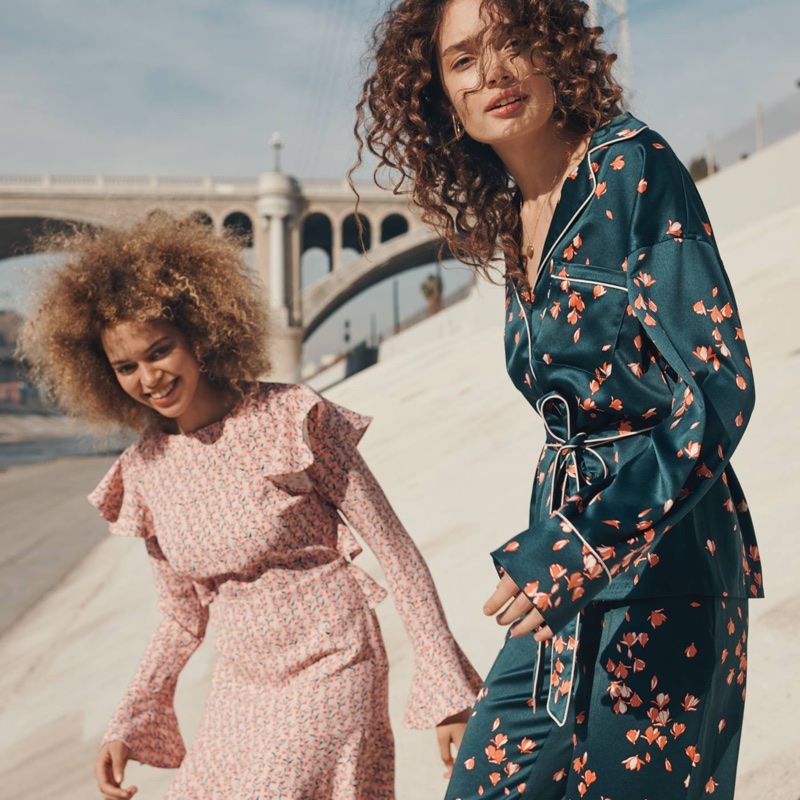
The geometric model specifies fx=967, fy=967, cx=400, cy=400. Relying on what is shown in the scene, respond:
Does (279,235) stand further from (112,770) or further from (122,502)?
(112,770)

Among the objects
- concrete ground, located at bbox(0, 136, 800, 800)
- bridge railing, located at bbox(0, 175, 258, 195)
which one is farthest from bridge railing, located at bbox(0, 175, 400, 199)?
concrete ground, located at bbox(0, 136, 800, 800)

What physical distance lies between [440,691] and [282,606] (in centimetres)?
39

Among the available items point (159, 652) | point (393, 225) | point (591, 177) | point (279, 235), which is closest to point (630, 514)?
point (591, 177)

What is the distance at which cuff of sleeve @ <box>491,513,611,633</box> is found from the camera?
125cm

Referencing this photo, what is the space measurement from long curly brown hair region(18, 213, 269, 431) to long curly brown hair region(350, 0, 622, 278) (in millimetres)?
530

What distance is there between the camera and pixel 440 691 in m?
2.05

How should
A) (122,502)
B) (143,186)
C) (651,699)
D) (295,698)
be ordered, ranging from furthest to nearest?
(143,186), (122,502), (295,698), (651,699)

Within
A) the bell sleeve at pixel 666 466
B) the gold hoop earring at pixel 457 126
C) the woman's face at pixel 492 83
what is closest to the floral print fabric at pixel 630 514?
the bell sleeve at pixel 666 466

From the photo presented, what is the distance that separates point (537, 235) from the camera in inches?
68.7

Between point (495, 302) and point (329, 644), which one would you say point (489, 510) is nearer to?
point (329, 644)

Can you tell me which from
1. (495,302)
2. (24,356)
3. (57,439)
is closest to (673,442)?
(24,356)

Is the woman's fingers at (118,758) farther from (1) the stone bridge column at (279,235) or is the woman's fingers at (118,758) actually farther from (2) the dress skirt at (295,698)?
(1) the stone bridge column at (279,235)

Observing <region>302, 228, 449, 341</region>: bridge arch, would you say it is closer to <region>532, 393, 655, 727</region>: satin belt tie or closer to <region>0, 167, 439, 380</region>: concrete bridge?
<region>0, 167, 439, 380</region>: concrete bridge

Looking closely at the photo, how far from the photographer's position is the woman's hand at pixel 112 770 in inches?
86.9
